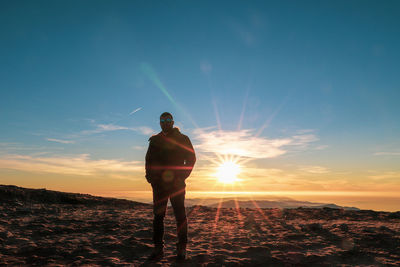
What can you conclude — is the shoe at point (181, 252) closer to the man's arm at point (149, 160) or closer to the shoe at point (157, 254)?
the shoe at point (157, 254)

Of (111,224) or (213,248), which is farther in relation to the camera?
(111,224)

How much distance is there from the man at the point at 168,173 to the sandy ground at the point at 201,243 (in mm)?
420

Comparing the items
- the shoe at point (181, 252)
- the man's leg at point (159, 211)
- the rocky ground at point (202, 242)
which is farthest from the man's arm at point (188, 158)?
the rocky ground at point (202, 242)

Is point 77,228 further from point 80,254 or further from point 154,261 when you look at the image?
point 154,261

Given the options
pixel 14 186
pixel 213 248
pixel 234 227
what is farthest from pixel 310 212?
pixel 14 186

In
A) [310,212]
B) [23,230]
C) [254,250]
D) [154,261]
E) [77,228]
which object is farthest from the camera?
[310,212]

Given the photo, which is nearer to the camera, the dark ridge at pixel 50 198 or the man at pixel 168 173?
the man at pixel 168 173

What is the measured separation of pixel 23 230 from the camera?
5895 millimetres

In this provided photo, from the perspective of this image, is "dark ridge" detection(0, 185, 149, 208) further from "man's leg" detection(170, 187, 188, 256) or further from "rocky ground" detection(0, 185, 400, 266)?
"man's leg" detection(170, 187, 188, 256)

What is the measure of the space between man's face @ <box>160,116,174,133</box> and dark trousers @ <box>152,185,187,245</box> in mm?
1038

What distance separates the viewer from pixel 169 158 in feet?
14.9

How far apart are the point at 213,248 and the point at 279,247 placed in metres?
1.29

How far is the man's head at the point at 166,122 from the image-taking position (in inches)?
184

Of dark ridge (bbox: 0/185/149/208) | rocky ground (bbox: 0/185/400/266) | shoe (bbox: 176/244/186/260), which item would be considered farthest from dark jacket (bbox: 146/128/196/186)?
dark ridge (bbox: 0/185/149/208)
